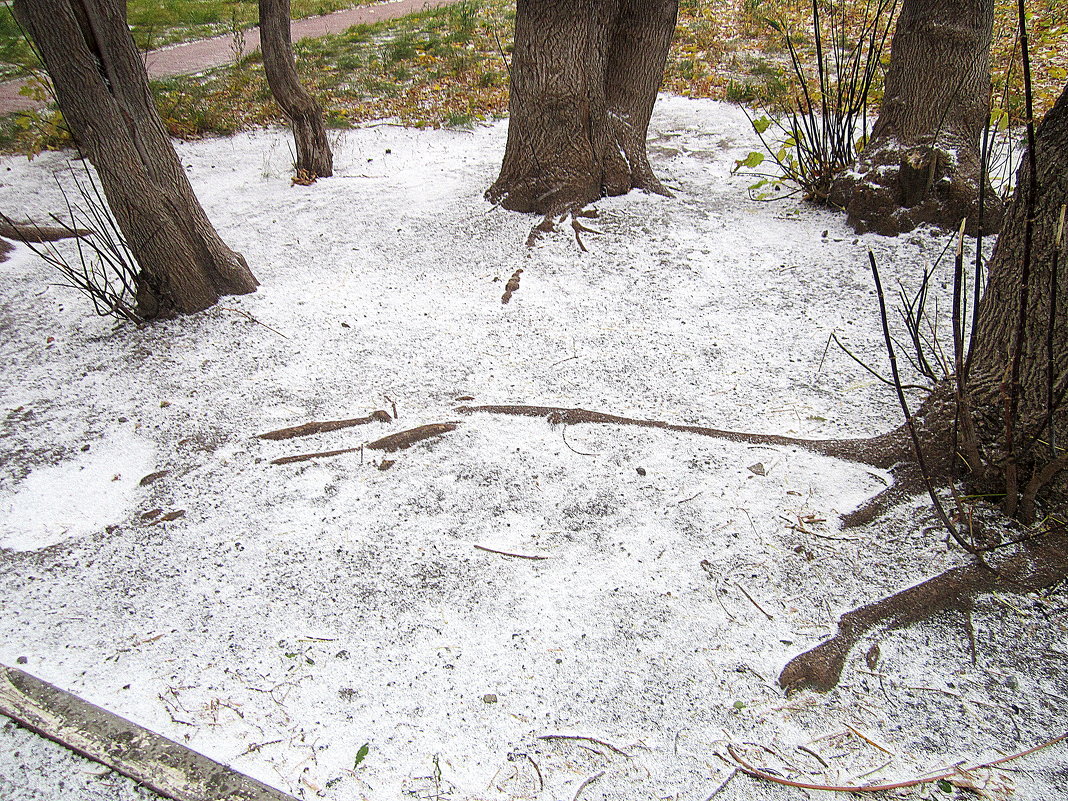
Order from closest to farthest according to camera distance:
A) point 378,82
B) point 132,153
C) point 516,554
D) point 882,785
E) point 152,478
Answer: point 882,785 < point 516,554 < point 152,478 < point 132,153 < point 378,82

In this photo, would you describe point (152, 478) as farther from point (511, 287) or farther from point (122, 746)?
point (511, 287)

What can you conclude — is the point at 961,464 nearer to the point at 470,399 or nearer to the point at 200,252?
the point at 470,399

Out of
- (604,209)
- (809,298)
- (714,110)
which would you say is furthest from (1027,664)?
(714,110)

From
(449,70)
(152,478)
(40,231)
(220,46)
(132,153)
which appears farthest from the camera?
(220,46)

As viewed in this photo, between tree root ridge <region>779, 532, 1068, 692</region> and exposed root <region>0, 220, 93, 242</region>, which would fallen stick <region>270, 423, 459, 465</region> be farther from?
exposed root <region>0, 220, 93, 242</region>

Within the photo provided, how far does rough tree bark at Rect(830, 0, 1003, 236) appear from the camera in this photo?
136 inches

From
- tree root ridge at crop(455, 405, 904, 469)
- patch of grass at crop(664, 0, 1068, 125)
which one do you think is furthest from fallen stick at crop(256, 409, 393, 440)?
patch of grass at crop(664, 0, 1068, 125)

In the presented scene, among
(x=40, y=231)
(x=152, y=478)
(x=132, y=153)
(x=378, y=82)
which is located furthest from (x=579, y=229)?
(x=378, y=82)

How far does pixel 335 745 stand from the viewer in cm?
162

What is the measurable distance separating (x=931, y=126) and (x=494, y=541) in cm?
343

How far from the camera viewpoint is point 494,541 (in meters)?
2.18

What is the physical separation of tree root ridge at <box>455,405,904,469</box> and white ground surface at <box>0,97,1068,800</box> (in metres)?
0.06

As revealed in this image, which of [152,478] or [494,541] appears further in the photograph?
[152,478]

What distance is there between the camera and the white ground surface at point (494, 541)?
63.6 inches
